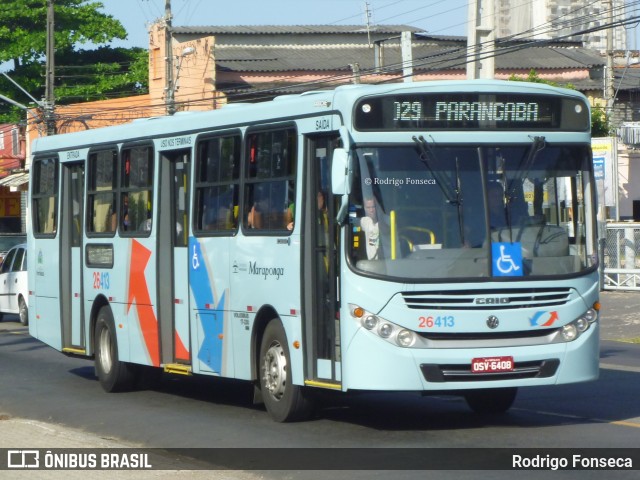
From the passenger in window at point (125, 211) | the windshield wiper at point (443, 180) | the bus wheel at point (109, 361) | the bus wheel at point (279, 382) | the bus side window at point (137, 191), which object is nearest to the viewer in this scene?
the windshield wiper at point (443, 180)

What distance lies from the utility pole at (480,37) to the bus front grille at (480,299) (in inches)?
432

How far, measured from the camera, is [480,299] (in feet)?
34.6

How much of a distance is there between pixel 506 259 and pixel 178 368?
4682mm

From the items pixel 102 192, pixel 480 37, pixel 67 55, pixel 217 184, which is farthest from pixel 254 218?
pixel 67 55

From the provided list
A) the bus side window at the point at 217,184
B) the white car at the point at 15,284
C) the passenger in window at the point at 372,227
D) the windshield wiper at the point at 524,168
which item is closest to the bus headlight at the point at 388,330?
the passenger in window at the point at 372,227

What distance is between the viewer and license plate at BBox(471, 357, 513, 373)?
34.5 feet

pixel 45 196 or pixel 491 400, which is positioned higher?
pixel 45 196

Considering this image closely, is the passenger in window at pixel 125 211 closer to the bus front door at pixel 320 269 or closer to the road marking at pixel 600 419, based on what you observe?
the bus front door at pixel 320 269

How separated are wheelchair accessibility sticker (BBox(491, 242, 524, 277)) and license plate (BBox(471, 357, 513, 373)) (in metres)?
0.70

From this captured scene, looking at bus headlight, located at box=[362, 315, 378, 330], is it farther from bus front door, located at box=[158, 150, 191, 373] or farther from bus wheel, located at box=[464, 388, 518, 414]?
bus front door, located at box=[158, 150, 191, 373]

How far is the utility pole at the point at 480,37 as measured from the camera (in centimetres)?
2159

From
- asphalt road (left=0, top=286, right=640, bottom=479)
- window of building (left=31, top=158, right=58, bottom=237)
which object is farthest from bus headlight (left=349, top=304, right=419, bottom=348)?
window of building (left=31, top=158, right=58, bottom=237)

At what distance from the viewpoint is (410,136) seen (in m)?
10.8

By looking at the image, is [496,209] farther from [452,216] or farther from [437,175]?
[437,175]
